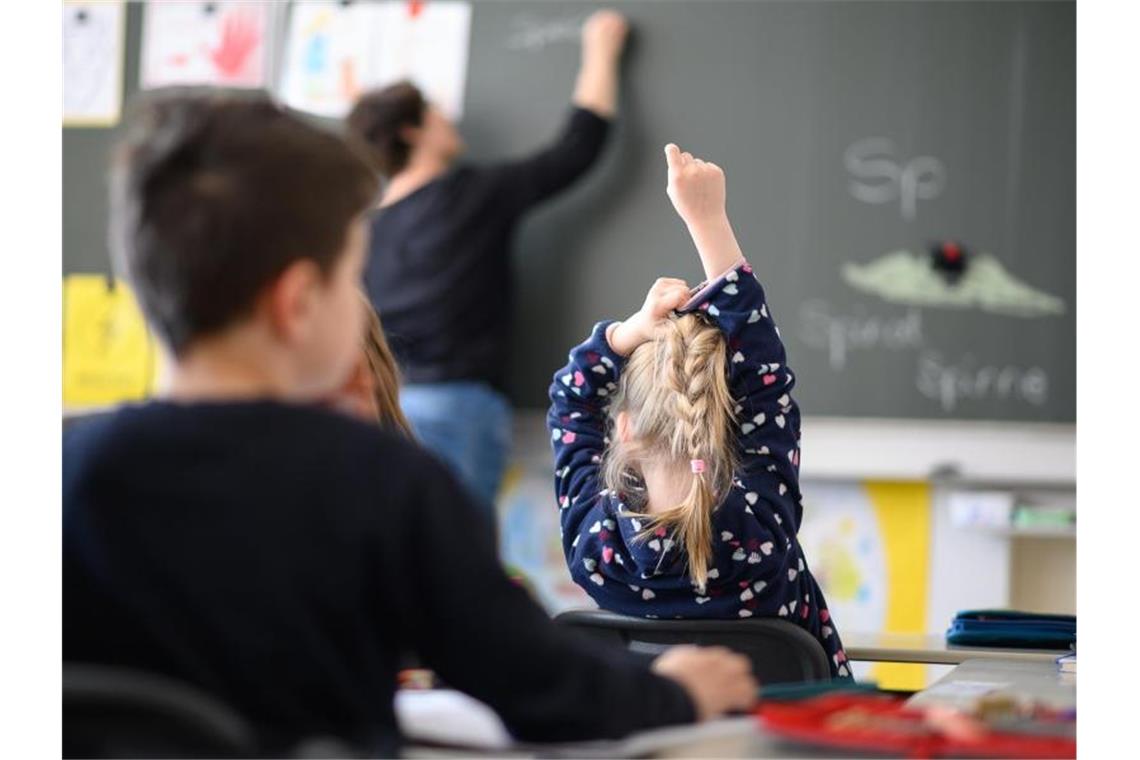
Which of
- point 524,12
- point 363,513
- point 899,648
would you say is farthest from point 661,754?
point 524,12

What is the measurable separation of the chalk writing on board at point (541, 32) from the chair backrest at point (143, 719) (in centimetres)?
317

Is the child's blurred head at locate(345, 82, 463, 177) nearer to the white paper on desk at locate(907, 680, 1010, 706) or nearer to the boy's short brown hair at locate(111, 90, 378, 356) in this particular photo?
the white paper on desk at locate(907, 680, 1010, 706)

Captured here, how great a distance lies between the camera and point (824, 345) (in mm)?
3756

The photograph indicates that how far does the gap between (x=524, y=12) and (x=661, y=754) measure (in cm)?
322

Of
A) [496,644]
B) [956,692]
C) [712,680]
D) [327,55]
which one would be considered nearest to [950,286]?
[327,55]

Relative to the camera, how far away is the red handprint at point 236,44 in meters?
4.14

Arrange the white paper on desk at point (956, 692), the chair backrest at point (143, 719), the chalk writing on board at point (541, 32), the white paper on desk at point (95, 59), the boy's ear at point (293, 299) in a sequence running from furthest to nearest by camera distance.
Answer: the white paper on desk at point (95, 59)
the chalk writing on board at point (541, 32)
the white paper on desk at point (956, 692)
the boy's ear at point (293, 299)
the chair backrest at point (143, 719)

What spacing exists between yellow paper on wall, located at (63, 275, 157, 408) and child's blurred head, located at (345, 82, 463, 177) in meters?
0.85

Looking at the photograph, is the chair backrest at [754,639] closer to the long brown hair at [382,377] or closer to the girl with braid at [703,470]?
the girl with braid at [703,470]

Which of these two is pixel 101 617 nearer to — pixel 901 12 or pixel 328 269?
pixel 328 269

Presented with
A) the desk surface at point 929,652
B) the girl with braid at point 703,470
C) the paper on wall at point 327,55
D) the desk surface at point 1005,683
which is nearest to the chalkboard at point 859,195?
the paper on wall at point 327,55

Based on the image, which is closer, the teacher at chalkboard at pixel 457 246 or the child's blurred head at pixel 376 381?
the child's blurred head at pixel 376 381

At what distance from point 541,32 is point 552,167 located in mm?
388

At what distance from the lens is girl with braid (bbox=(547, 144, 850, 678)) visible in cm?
171
